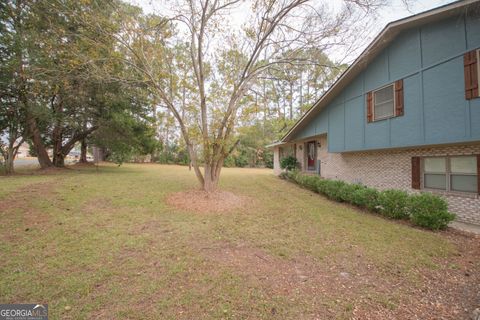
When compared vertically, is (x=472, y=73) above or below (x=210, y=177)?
above

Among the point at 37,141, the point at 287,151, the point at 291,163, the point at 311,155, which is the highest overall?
the point at 37,141

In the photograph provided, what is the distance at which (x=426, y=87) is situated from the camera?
628cm

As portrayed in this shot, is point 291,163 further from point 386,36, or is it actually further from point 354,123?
point 386,36

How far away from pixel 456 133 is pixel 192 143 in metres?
8.36

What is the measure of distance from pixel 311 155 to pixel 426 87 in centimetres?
870

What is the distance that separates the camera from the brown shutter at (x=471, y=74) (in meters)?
5.23

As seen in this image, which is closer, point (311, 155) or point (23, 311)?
point (23, 311)

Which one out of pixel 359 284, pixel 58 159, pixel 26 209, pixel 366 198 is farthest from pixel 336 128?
pixel 58 159

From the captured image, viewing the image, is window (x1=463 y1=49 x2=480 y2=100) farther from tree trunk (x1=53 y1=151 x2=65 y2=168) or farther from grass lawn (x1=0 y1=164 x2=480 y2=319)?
tree trunk (x1=53 y1=151 x2=65 y2=168)

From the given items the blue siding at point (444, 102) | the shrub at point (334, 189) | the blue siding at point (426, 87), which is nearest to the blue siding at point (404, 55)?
the blue siding at point (426, 87)

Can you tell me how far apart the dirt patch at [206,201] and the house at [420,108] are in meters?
5.90

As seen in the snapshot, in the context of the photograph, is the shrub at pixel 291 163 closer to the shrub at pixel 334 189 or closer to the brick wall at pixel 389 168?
the brick wall at pixel 389 168

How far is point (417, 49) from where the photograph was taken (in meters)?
6.62

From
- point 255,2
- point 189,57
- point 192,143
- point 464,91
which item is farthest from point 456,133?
point 189,57
